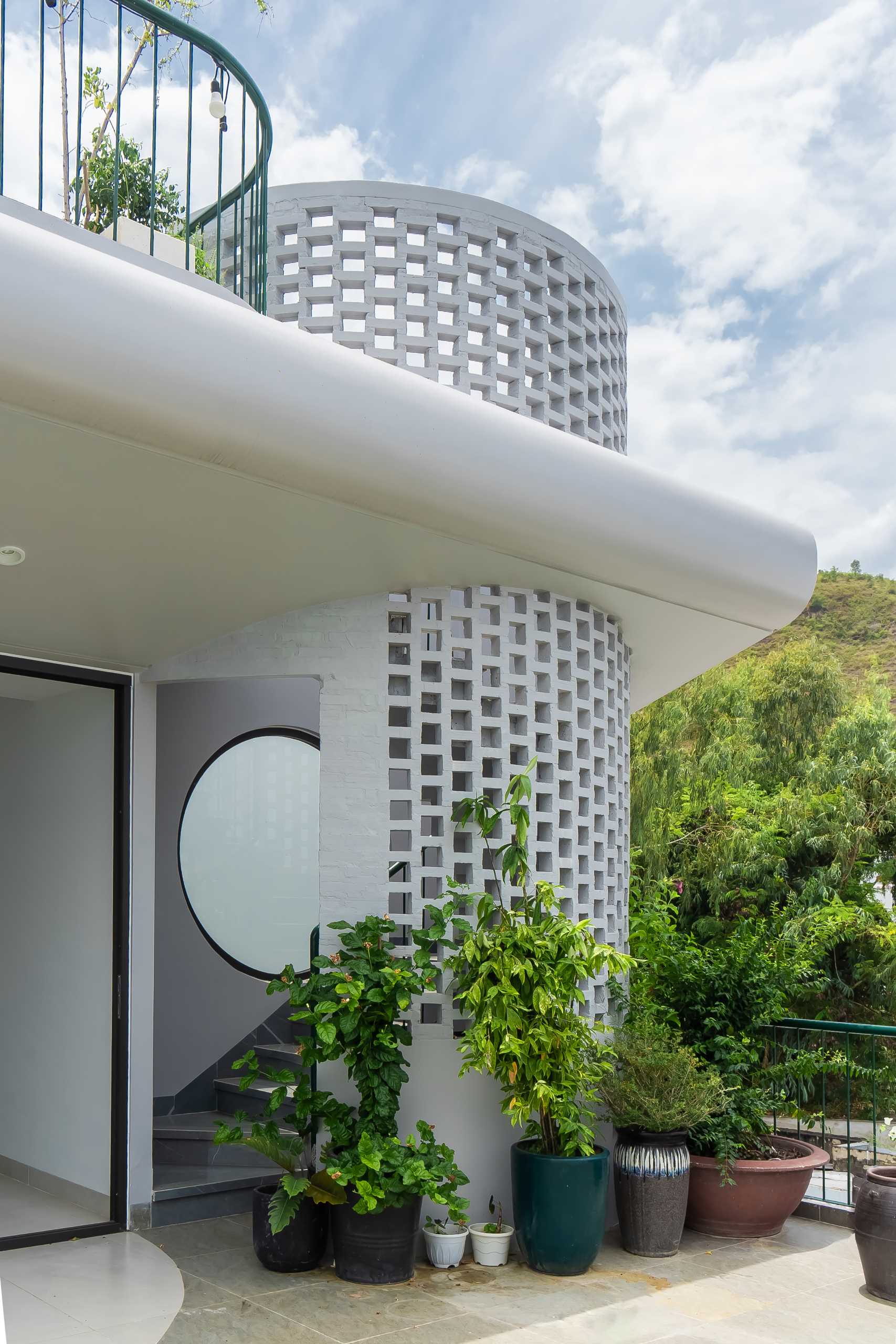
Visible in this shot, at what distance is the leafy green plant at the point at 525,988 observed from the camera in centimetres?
470

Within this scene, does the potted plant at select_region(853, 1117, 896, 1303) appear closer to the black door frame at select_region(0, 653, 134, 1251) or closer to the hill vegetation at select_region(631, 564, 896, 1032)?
the black door frame at select_region(0, 653, 134, 1251)

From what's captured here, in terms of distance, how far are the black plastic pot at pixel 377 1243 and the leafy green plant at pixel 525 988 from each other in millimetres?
580

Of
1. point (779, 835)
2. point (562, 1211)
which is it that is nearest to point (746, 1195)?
point (562, 1211)

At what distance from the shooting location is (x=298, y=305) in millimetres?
5414

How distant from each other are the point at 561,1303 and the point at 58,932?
305 cm

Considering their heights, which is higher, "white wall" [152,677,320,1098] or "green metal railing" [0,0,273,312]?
"green metal railing" [0,0,273,312]

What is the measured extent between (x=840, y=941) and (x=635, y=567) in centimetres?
784

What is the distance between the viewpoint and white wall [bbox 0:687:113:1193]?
5.72m

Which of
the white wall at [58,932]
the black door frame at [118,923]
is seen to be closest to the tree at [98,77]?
the black door frame at [118,923]

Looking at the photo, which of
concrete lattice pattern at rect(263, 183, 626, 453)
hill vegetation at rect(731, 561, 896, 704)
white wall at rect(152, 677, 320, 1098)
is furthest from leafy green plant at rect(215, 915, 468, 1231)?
hill vegetation at rect(731, 561, 896, 704)

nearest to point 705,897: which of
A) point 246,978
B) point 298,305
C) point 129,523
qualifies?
point 246,978

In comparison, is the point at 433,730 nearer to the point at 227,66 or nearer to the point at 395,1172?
the point at 395,1172

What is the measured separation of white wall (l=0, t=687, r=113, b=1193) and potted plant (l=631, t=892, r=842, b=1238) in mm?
2597

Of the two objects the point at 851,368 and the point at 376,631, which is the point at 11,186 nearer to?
the point at 376,631
